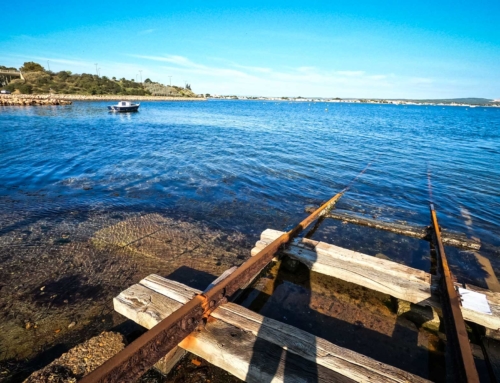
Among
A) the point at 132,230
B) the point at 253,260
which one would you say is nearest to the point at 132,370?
the point at 253,260

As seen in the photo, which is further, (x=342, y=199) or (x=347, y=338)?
(x=342, y=199)

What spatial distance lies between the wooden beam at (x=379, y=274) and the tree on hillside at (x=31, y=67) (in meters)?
165

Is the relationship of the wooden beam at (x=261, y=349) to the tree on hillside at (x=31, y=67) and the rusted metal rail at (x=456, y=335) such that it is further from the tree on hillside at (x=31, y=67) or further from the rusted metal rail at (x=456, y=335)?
the tree on hillside at (x=31, y=67)

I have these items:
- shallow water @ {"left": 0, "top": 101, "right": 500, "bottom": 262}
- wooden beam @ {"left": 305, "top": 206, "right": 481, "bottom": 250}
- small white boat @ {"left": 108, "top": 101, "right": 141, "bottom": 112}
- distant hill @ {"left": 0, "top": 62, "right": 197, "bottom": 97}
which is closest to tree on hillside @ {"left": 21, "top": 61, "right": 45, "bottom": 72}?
distant hill @ {"left": 0, "top": 62, "right": 197, "bottom": 97}

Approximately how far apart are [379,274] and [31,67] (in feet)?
554

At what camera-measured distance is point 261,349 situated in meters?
2.78

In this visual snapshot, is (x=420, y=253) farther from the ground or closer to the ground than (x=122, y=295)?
closer to the ground

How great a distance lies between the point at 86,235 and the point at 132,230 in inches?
42.2

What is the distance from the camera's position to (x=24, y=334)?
3672 mm

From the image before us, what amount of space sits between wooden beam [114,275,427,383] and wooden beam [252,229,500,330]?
1.75 m

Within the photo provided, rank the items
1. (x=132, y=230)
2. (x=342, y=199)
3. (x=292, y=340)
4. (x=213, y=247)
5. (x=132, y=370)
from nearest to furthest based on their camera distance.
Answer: (x=132, y=370), (x=292, y=340), (x=213, y=247), (x=132, y=230), (x=342, y=199)

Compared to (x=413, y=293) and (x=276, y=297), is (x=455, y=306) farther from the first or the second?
(x=276, y=297)

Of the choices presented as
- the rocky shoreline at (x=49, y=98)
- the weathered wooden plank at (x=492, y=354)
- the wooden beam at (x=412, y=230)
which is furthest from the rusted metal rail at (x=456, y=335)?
the rocky shoreline at (x=49, y=98)

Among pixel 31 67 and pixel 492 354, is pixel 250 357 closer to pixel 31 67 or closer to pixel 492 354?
pixel 492 354
